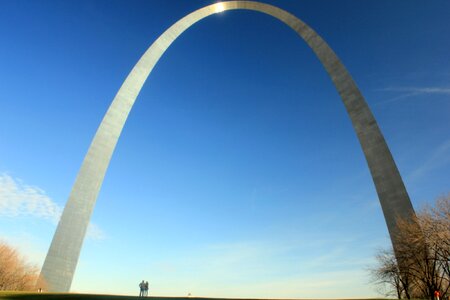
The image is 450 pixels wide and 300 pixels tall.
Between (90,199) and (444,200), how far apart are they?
916 inches

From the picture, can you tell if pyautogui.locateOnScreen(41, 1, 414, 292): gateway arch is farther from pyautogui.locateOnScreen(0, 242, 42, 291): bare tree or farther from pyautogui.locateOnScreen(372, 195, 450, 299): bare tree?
pyautogui.locateOnScreen(0, 242, 42, 291): bare tree

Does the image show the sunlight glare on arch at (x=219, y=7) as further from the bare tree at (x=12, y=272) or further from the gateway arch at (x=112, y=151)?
the bare tree at (x=12, y=272)

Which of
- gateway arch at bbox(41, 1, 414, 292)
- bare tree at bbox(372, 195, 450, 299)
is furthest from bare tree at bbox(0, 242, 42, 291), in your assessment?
bare tree at bbox(372, 195, 450, 299)

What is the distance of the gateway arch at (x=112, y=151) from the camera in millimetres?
22562

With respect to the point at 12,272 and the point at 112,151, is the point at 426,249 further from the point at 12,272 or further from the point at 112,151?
the point at 12,272

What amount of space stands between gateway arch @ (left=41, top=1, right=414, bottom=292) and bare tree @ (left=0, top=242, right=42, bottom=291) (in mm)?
13728

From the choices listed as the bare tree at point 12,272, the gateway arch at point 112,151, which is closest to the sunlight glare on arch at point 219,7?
the gateway arch at point 112,151

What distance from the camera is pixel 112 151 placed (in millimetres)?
28438

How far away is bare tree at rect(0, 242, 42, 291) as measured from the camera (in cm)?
3500

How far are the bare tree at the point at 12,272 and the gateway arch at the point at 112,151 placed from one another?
13.7m

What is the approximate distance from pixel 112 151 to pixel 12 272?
1948 cm

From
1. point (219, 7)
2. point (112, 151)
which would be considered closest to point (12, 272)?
point (112, 151)

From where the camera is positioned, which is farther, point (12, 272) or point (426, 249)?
point (12, 272)

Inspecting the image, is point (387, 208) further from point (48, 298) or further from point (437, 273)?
point (48, 298)
